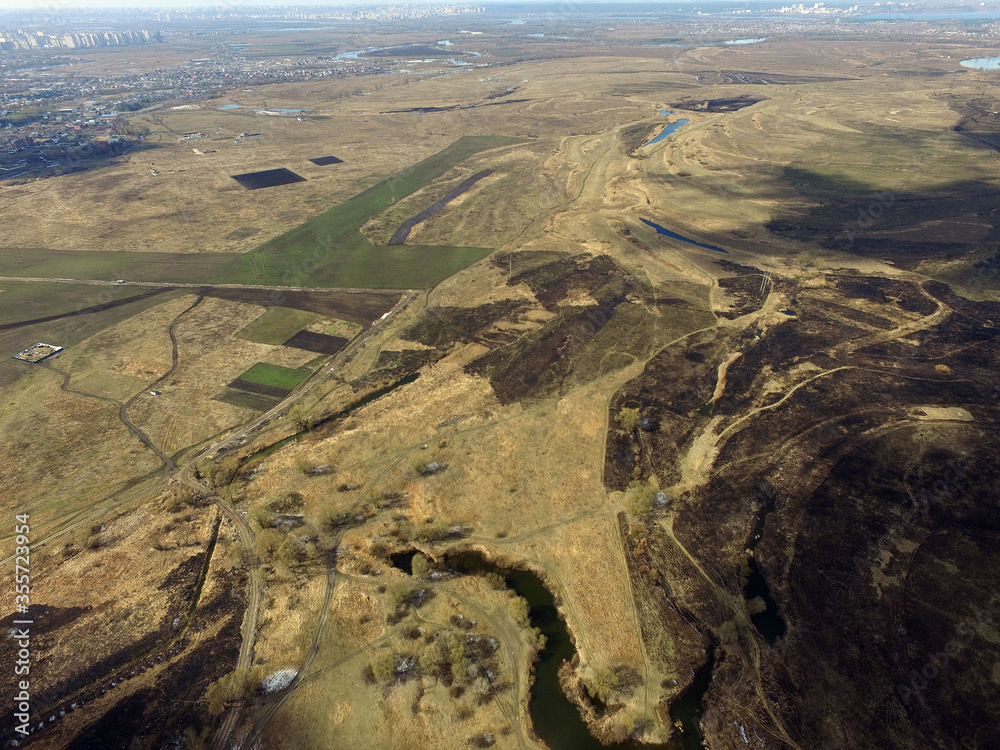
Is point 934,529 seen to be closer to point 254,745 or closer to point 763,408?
point 763,408

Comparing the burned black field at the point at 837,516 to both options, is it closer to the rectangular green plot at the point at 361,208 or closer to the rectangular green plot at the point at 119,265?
the rectangular green plot at the point at 361,208

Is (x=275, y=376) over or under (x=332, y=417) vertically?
over

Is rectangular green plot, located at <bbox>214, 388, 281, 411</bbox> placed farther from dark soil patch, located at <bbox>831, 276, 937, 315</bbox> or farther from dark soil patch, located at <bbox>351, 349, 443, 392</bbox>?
dark soil patch, located at <bbox>831, 276, 937, 315</bbox>

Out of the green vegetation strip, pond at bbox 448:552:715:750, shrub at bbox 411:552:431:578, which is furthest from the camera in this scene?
the green vegetation strip

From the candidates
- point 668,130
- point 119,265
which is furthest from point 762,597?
point 668,130

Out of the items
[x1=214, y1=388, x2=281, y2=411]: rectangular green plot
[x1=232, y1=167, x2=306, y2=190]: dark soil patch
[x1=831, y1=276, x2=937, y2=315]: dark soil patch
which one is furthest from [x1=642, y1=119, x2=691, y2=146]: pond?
[x1=214, y1=388, x2=281, y2=411]: rectangular green plot

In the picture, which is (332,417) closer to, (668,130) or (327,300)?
(327,300)

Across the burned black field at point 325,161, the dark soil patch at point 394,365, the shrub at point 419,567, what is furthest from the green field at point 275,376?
the burned black field at point 325,161
